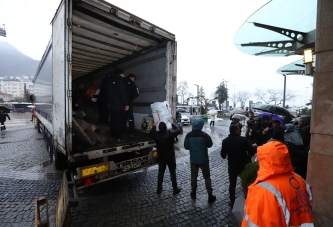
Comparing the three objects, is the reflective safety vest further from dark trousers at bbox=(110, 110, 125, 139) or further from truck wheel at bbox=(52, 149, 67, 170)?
truck wheel at bbox=(52, 149, 67, 170)

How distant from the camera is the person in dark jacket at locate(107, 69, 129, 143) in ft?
14.2

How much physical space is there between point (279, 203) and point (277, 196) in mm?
45

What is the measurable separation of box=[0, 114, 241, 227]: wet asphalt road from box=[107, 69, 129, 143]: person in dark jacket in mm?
1275

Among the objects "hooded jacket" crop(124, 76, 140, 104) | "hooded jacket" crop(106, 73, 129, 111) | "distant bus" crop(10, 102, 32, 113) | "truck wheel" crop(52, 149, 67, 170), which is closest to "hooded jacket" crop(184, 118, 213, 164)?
"hooded jacket" crop(106, 73, 129, 111)

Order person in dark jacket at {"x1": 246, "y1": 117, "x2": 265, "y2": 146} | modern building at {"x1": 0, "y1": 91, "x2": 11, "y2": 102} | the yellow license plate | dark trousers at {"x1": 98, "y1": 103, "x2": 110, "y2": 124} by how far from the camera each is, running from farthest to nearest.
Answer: modern building at {"x1": 0, "y1": 91, "x2": 11, "y2": 102}, dark trousers at {"x1": 98, "y1": 103, "x2": 110, "y2": 124}, person in dark jacket at {"x1": 246, "y1": 117, "x2": 265, "y2": 146}, the yellow license plate

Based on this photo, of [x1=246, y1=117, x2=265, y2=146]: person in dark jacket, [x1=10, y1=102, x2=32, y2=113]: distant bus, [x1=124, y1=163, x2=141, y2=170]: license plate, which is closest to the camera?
[x1=124, y1=163, x2=141, y2=170]: license plate

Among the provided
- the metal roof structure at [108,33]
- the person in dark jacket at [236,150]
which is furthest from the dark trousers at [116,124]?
the person in dark jacket at [236,150]

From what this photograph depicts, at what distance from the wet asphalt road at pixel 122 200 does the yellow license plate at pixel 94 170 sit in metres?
0.71

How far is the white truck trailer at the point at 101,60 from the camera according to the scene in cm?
312

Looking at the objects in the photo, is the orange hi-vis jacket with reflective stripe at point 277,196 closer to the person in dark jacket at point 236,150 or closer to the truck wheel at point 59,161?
the person in dark jacket at point 236,150

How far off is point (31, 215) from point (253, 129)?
18.0ft

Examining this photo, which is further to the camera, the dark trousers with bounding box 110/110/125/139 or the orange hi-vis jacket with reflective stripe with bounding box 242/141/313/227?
the dark trousers with bounding box 110/110/125/139

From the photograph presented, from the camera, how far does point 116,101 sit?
4332 mm

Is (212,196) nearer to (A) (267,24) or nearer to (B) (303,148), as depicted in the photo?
(B) (303,148)
